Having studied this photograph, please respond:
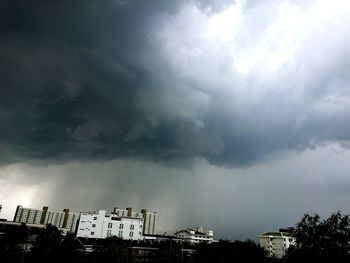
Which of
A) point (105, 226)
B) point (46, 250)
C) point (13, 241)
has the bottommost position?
point (46, 250)

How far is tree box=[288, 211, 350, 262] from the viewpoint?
4106 centimetres

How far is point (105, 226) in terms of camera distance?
347 feet

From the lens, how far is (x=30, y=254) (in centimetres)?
5475

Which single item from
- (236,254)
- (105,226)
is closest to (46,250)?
(236,254)

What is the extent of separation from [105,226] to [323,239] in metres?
79.6

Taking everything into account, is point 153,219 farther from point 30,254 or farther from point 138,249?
point 30,254

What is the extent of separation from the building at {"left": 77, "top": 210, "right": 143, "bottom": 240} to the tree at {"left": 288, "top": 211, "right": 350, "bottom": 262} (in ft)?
241

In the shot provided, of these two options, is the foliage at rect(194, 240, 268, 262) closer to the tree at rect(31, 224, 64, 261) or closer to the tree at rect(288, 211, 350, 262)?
the tree at rect(288, 211, 350, 262)

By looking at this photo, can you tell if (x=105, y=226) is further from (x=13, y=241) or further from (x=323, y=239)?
(x=323, y=239)

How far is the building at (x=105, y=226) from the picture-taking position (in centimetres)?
10331

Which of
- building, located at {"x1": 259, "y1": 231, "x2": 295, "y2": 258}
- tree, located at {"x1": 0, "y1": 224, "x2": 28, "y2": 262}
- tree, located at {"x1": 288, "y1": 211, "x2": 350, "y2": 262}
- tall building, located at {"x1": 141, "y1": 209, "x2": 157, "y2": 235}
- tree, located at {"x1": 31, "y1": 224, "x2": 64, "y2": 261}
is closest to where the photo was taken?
tree, located at {"x1": 288, "y1": 211, "x2": 350, "y2": 262}

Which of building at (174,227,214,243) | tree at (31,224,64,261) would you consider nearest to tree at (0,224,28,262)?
tree at (31,224,64,261)

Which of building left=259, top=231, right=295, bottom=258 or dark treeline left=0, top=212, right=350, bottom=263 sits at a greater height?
building left=259, top=231, right=295, bottom=258

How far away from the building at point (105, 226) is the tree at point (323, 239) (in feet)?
241
